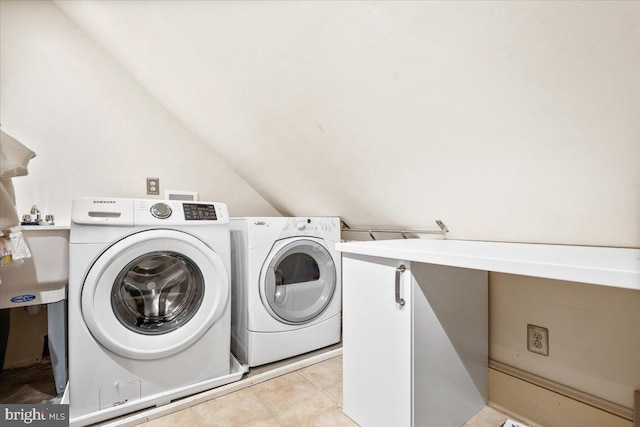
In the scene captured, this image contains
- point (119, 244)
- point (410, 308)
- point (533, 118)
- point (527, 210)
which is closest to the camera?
point (533, 118)

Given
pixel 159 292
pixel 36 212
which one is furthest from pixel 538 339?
pixel 36 212

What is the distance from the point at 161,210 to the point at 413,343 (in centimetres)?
118

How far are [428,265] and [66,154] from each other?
213 cm

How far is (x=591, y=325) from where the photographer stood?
1097mm

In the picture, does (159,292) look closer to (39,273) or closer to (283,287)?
(39,273)

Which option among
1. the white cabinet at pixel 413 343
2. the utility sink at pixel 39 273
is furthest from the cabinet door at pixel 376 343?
the utility sink at pixel 39 273

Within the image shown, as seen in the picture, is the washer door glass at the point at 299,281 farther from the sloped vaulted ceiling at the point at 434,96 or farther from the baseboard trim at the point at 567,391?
the baseboard trim at the point at 567,391

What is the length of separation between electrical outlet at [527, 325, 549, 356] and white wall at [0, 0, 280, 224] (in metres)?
2.16

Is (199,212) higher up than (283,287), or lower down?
higher up

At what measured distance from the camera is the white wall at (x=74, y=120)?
1699 mm

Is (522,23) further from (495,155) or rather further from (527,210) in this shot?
(527,210)

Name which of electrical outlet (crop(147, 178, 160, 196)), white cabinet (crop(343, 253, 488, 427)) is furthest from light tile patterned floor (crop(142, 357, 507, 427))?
electrical outlet (crop(147, 178, 160, 196))

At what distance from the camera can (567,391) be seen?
1143 millimetres

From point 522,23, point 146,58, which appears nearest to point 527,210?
point 522,23
